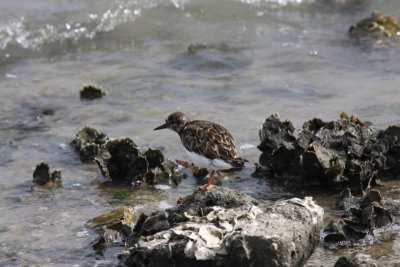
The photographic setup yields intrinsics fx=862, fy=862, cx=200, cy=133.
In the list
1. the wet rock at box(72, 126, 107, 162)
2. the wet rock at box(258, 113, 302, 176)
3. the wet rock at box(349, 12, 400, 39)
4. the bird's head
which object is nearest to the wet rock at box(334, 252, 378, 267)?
the wet rock at box(258, 113, 302, 176)

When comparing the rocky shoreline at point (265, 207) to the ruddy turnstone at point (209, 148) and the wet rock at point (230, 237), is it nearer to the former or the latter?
the wet rock at point (230, 237)

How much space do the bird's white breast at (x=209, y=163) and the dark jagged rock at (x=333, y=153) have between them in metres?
0.39

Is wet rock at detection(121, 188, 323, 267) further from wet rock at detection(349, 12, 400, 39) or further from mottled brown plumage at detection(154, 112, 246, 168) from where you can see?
wet rock at detection(349, 12, 400, 39)

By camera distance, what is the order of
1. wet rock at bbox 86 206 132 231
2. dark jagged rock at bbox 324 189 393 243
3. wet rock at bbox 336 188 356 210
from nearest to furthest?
dark jagged rock at bbox 324 189 393 243
wet rock at bbox 86 206 132 231
wet rock at bbox 336 188 356 210

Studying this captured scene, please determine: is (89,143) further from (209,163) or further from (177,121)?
(209,163)

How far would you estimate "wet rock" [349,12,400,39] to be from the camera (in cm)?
973

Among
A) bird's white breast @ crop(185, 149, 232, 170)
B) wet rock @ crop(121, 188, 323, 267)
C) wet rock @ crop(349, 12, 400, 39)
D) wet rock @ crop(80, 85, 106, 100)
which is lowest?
wet rock @ crop(121, 188, 323, 267)

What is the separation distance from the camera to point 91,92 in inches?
316

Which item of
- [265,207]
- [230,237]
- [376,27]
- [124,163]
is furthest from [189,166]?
[376,27]

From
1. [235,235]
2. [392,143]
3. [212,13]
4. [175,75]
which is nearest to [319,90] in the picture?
[175,75]

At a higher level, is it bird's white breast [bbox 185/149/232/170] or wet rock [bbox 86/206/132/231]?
bird's white breast [bbox 185/149/232/170]

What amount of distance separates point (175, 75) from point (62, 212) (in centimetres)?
337

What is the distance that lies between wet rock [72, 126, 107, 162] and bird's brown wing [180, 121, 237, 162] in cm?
70

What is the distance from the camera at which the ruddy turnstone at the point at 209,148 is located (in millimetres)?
5832
